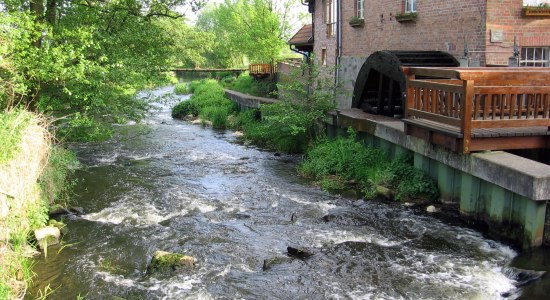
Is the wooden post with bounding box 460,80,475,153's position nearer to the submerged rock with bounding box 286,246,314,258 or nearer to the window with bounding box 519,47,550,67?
the submerged rock with bounding box 286,246,314,258

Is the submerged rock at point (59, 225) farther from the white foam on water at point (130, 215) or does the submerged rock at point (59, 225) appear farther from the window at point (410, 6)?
the window at point (410, 6)

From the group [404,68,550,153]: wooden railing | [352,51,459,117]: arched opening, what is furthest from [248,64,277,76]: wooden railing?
[404,68,550,153]: wooden railing

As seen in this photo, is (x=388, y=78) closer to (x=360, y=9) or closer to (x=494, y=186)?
(x=360, y=9)

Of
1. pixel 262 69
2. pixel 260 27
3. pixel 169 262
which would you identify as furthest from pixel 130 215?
pixel 260 27

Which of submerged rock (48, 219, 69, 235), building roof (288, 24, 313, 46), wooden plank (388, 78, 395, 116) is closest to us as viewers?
submerged rock (48, 219, 69, 235)

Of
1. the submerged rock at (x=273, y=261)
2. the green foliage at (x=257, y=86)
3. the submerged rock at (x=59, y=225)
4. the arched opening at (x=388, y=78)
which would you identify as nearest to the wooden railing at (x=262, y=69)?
the green foliage at (x=257, y=86)

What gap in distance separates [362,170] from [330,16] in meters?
9.06

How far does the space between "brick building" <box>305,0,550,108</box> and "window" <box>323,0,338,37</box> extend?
2.06ft

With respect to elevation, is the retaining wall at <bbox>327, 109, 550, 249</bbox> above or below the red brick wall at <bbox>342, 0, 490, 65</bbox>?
below

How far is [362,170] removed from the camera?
37.3 ft

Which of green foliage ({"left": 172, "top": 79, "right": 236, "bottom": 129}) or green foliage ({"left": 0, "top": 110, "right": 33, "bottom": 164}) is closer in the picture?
green foliage ({"left": 0, "top": 110, "right": 33, "bottom": 164})

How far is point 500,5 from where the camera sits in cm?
1034

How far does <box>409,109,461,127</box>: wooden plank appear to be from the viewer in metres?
8.05

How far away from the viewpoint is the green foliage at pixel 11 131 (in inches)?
268
